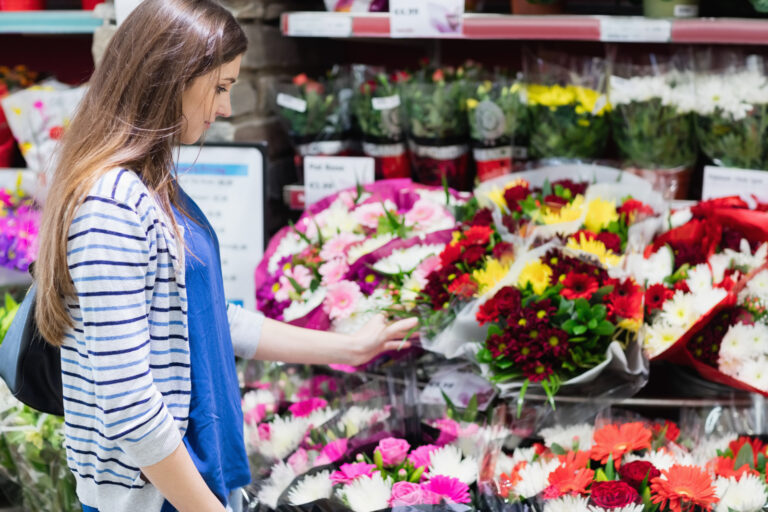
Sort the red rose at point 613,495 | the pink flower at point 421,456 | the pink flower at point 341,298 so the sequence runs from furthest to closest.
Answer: the pink flower at point 341,298 < the pink flower at point 421,456 < the red rose at point 613,495

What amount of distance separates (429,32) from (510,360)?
3.22 feet

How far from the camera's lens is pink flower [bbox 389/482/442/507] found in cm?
135

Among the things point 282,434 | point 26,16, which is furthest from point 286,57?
point 282,434

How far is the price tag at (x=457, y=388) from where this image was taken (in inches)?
67.7

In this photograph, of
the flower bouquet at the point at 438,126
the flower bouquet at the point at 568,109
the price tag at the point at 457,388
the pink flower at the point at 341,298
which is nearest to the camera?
the price tag at the point at 457,388

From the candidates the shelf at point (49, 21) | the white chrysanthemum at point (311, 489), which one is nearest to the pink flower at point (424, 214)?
the white chrysanthemum at point (311, 489)

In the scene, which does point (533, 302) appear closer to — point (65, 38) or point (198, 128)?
point (198, 128)

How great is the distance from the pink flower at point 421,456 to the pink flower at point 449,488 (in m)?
0.09

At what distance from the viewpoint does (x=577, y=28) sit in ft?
6.68

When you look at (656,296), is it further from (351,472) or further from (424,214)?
(351,472)

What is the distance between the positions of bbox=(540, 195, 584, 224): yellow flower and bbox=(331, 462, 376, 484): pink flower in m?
0.68

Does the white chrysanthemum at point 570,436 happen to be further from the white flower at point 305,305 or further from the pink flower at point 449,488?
the white flower at point 305,305

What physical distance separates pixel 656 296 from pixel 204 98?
1024 millimetres

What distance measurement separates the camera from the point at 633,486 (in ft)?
4.49
